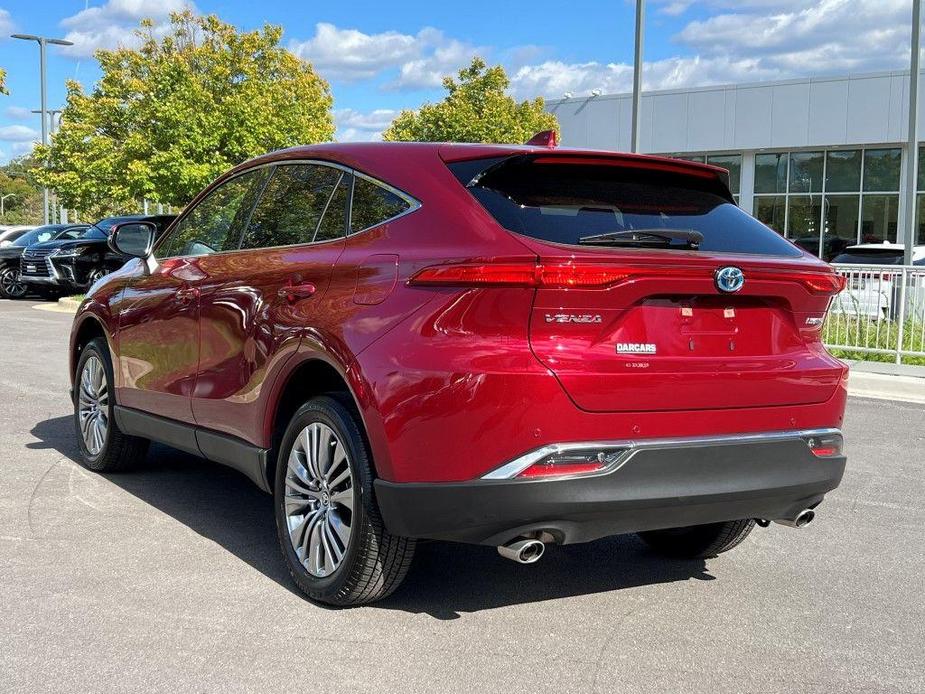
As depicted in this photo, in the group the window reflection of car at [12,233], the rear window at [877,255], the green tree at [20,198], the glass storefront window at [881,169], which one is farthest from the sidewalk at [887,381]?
the green tree at [20,198]

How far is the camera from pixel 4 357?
1230 centimetres

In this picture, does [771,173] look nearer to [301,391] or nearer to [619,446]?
[301,391]

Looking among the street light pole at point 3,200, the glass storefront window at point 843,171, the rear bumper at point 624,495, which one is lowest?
the rear bumper at point 624,495

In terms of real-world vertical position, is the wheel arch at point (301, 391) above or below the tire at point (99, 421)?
above

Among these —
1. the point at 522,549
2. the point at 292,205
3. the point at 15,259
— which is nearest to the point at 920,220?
the point at 15,259

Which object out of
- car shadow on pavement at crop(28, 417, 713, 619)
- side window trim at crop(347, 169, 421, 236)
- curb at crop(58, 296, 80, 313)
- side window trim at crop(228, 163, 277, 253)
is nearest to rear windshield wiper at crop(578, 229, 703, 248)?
side window trim at crop(347, 169, 421, 236)

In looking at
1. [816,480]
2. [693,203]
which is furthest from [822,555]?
[693,203]

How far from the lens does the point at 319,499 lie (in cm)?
413

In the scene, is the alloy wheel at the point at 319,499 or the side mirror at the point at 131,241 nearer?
the alloy wheel at the point at 319,499

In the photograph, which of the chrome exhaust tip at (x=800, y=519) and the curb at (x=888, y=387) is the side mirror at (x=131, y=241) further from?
the curb at (x=888, y=387)

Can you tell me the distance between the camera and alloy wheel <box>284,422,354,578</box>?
399 centimetres

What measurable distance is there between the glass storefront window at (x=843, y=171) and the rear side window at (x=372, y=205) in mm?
31916

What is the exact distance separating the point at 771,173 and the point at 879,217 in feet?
12.8

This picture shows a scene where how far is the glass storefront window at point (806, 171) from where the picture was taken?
34.0 metres
